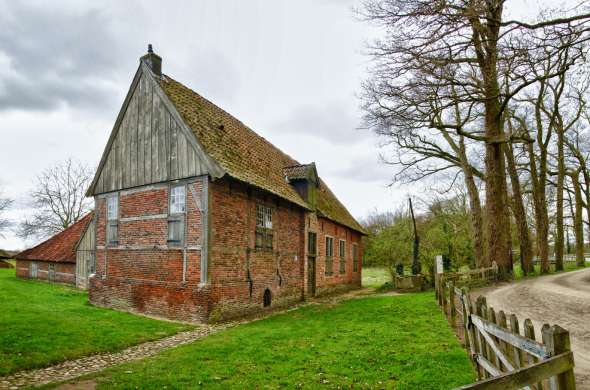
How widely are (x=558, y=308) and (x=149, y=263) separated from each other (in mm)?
13400

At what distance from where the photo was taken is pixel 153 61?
1678 cm

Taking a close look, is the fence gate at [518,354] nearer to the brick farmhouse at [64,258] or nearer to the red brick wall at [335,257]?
the red brick wall at [335,257]

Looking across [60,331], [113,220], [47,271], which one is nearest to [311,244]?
[113,220]

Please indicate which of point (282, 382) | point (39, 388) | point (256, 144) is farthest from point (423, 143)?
point (39, 388)

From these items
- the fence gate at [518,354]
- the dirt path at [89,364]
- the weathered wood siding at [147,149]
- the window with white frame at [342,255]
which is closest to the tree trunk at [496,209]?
the window with white frame at [342,255]

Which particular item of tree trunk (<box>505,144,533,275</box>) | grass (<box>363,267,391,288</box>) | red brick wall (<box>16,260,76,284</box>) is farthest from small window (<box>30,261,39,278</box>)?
tree trunk (<box>505,144,533,275</box>)

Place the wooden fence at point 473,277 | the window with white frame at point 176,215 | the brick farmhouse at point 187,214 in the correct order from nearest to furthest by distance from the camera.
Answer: the brick farmhouse at point 187,214 < the window with white frame at point 176,215 < the wooden fence at point 473,277

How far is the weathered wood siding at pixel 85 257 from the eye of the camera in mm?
26234

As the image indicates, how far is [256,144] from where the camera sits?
21.2m

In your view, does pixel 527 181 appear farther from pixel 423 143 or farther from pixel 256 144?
pixel 256 144

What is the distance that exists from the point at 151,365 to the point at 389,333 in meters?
5.88

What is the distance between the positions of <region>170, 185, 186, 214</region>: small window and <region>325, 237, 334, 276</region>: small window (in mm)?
11715

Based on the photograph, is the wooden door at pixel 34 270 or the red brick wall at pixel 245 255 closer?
the red brick wall at pixel 245 255

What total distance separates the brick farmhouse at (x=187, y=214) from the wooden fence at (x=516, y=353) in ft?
31.3
